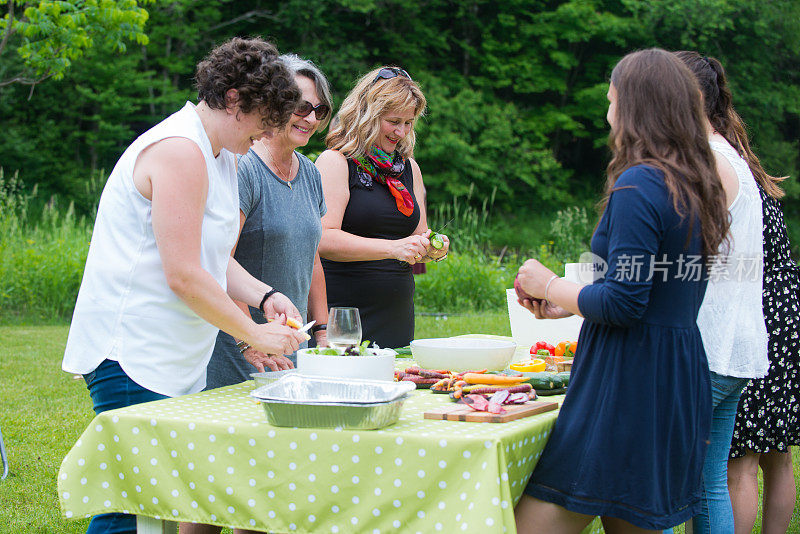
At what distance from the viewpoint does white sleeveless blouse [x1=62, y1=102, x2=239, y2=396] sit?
198 cm

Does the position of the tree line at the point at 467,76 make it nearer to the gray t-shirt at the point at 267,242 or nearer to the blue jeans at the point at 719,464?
the gray t-shirt at the point at 267,242

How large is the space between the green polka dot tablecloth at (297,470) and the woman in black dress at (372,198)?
1304mm

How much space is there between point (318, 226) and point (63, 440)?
259 cm

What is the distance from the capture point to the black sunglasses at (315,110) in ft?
8.50

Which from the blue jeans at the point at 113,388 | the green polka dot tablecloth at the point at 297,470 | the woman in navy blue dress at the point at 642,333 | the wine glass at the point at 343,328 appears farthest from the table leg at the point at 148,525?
the woman in navy blue dress at the point at 642,333

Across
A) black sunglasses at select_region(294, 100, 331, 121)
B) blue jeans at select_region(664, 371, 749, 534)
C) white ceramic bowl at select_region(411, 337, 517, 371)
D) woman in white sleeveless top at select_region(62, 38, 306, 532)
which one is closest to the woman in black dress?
black sunglasses at select_region(294, 100, 331, 121)

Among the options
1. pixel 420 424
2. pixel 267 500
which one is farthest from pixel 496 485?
pixel 267 500

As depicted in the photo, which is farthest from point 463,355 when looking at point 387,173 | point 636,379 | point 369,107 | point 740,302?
point 369,107

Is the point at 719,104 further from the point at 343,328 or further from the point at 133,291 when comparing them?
the point at 133,291

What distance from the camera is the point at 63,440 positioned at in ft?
14.7

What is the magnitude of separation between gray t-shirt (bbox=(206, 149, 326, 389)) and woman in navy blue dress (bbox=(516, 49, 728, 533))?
102 centimetres

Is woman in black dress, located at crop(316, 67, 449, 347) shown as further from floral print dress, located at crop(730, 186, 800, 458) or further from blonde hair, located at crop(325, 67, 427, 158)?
floral print dress, located at crop(730, 186, 800, 458)

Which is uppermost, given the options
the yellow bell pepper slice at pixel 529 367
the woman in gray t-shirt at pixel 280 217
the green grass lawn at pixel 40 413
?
the woman in gray t-shirt at pixel 280 217

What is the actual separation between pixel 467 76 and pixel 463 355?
16.0m
